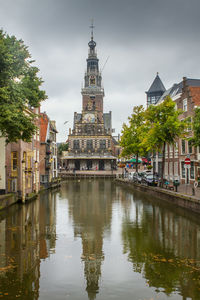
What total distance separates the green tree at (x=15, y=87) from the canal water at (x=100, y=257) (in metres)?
6.63

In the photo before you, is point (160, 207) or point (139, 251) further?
point (160, 207)

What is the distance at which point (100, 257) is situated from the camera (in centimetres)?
1151

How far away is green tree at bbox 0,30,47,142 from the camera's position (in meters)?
16.8

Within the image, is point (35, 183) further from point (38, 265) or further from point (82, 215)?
point (38, 265)

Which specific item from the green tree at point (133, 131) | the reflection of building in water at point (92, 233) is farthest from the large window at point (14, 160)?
the green tree at point (133, 131)

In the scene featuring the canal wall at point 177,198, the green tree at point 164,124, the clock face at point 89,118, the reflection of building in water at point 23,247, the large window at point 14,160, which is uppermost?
the clock face at point 89,118

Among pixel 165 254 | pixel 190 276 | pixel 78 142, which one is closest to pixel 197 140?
pixel 165 254

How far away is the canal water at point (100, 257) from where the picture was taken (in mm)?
8508

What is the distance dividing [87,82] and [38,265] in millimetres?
108327

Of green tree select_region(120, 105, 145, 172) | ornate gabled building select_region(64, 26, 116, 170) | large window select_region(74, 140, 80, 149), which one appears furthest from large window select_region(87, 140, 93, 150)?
green tree select_region(120, 105, 145, 172)

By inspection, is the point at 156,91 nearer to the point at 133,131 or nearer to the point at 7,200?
the point at 133,131

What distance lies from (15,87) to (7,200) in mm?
10489

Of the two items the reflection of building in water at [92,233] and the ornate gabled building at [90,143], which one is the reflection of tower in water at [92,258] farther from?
the ornate gabled building at [90,143]

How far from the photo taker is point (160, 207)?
24531 mm
